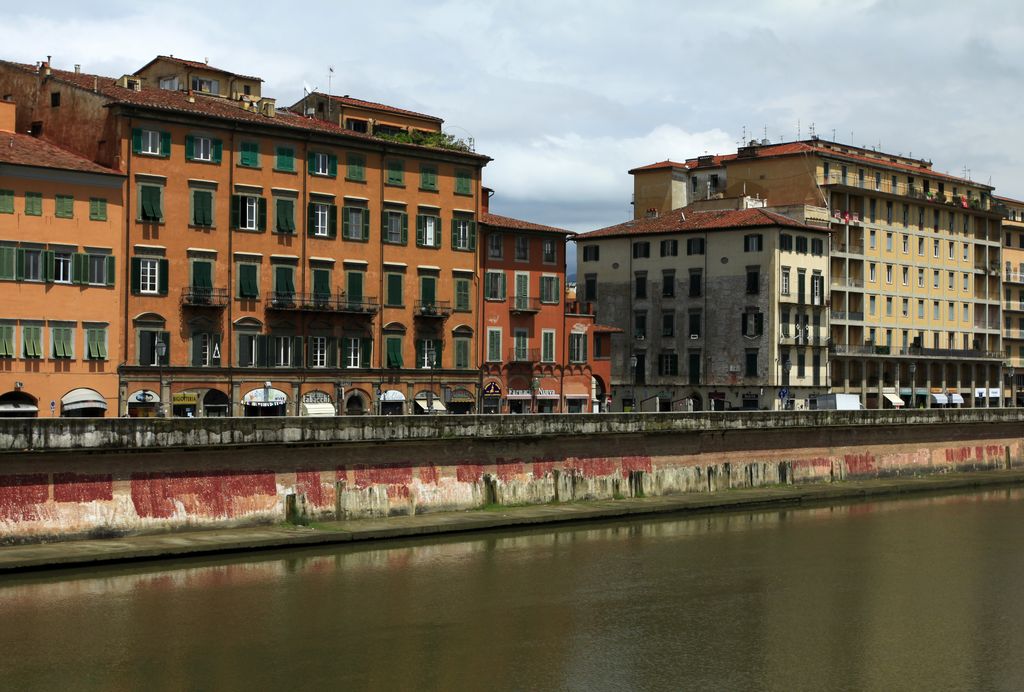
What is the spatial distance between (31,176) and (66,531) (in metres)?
20.1

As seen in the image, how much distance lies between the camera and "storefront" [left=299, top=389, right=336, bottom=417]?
65.9 meters

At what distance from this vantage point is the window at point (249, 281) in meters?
63.2

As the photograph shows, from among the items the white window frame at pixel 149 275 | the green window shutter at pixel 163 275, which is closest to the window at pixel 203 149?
the green window shutter at pixel 163 275

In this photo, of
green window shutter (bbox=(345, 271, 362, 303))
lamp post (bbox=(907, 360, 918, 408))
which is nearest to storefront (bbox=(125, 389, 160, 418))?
green window shutter (bbox=(345, 271, 362, 303))

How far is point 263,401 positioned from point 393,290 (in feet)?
A: 29.8

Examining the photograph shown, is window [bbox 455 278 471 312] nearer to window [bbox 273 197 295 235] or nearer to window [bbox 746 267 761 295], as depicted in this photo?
window [bbox 273 197 295 235]

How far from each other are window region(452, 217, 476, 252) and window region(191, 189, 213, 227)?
14017 mm

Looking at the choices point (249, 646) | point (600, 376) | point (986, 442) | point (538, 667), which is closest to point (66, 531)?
point (249, 646)

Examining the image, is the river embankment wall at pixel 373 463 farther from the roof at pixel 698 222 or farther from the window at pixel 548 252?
the roof at pixel 698 222

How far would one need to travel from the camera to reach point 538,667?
30.4 metres

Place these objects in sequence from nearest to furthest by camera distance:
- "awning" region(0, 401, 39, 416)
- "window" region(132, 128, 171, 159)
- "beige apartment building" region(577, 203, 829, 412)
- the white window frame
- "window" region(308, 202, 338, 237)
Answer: "awning" region(0, 401, 39, 416) < "window" region(132, 128, 171, 159) < the white window frame < "window" region(308, 202, 338, 237) < "beige apartment building" region(577, 203, 829, 412)

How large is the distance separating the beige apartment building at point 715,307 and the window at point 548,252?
18.2 meters

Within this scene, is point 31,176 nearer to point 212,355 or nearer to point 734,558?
point 212,355

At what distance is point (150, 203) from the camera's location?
197 ft
